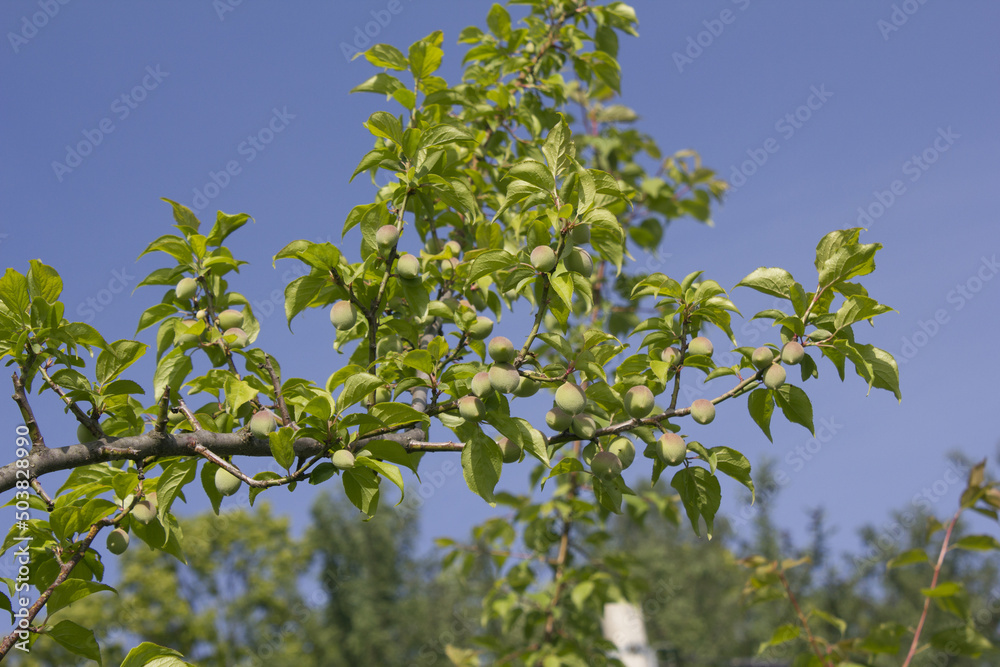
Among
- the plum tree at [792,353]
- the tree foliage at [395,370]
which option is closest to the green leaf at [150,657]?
the tree foliage at [395,370]

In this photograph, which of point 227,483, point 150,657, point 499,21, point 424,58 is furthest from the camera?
point 499,21

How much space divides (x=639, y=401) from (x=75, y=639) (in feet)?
4.79

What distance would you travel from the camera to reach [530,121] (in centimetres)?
288

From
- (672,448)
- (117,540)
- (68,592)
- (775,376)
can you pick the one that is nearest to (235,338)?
(117,540)

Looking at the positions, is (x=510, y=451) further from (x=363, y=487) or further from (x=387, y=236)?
(x=387, y=236)

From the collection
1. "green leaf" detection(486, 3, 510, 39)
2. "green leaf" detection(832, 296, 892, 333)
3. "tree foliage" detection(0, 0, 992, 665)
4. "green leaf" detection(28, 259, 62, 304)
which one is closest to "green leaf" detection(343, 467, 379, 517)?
"tree foliage" detection(0, 0, 992, 665)

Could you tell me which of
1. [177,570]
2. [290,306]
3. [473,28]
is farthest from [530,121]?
[177,570]

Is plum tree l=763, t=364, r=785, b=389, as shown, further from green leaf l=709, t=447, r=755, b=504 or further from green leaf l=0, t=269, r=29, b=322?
green leaf l=0, t=269, r=29, b=322

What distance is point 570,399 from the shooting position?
152 cm

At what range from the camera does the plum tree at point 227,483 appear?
1.61 metres

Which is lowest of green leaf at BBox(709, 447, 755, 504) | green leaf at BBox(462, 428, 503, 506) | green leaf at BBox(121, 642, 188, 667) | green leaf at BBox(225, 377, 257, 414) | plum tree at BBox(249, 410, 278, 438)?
green leaf at BBox(121, 642, 188, 667)

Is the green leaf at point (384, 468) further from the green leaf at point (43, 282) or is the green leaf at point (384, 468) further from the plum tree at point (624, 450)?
the green leaf at point (43, 282)

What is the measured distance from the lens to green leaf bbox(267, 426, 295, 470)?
1.46m

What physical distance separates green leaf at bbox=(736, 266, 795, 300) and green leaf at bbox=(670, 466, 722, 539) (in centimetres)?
48
